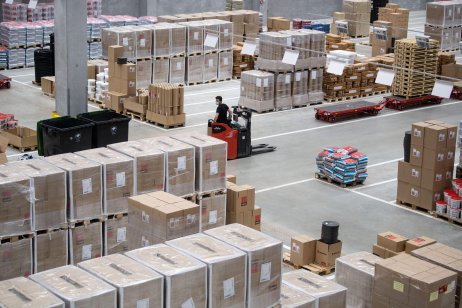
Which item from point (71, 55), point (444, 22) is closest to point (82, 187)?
point (71, 55)

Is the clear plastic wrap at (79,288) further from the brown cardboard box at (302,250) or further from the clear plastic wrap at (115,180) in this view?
the brown cardboard box at (302,250)

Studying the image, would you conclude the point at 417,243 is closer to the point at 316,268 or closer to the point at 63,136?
the point at 316,268

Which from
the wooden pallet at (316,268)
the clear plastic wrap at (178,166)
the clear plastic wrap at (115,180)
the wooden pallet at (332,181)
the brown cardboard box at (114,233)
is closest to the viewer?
the clear plastic wrap at (115,180)

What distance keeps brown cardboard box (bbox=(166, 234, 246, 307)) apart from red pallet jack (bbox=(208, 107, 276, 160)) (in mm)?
9036

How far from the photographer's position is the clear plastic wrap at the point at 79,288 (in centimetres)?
789

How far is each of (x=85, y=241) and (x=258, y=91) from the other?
10728mm

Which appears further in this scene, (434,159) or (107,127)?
(107,127)

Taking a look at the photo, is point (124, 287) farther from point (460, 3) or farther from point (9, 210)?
point (460, 3)

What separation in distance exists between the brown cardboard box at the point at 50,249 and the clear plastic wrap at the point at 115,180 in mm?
759

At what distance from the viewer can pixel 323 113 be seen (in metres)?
21.5

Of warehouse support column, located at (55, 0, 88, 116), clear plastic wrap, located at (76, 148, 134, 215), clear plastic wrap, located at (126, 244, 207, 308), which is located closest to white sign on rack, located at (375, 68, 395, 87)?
clear plastic wrap, located at (76, 148, 134, 215)

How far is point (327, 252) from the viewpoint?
42.1 feet

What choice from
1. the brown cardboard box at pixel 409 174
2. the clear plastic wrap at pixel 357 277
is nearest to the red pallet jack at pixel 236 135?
the brown cardboard box at pixel 409 174

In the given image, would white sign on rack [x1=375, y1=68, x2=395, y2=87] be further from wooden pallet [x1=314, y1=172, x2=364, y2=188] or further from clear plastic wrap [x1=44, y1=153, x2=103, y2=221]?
clear plastic wrap [x1=44, y1=153, x2=103, y2=221]
